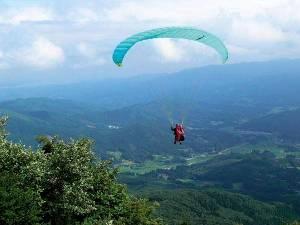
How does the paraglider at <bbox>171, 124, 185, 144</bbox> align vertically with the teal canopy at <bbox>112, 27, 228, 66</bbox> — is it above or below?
below

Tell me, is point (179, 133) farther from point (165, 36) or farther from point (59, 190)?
point (59, 190)

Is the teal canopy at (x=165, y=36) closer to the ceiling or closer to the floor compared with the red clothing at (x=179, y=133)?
closer to the ceiling

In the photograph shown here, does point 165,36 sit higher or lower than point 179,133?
higher

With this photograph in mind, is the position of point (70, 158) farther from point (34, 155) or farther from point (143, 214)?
point (143, 214)

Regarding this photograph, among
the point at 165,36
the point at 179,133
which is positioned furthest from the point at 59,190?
the point at 165,36

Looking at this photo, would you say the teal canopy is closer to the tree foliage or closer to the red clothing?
the red clothing

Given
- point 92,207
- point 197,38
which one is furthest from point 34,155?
point 197,38

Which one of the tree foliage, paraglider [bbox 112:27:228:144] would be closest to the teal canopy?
paraglider [bbox 112:27:228:144]

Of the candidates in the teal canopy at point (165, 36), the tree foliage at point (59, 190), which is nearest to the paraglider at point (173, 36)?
the teal canopy at point (165, 36)

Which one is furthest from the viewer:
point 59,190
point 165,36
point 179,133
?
point 59,190

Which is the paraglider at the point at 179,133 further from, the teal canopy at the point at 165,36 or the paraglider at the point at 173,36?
the teal canopy at the point at 165,36

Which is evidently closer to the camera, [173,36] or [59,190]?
[173,36]
